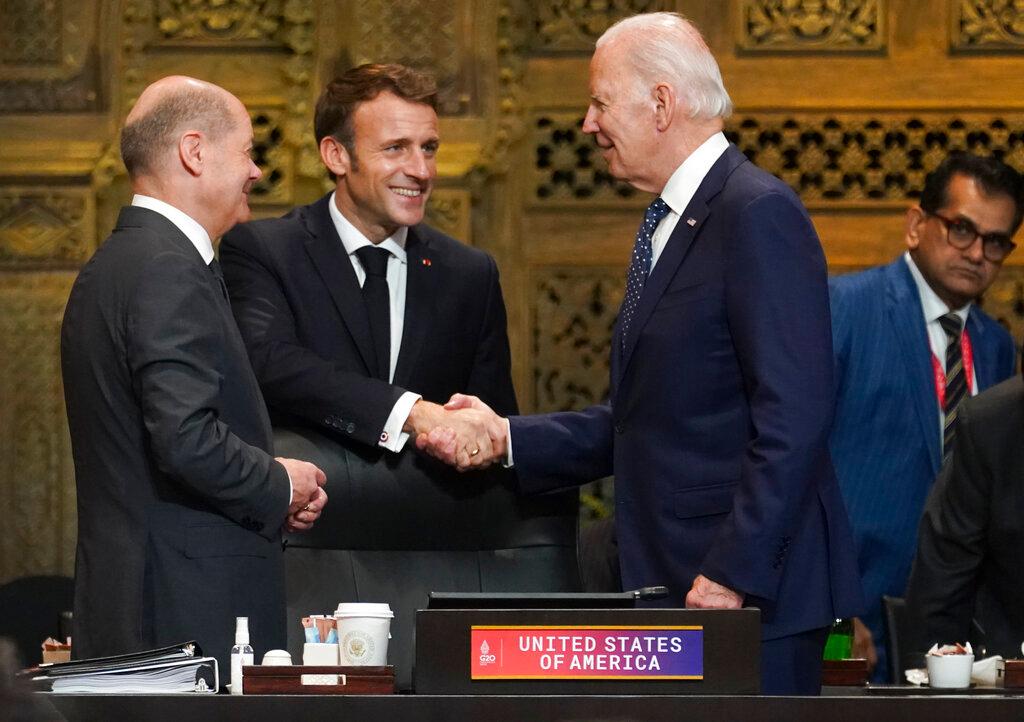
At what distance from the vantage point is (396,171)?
3533 millimetres

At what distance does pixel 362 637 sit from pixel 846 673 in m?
0.78

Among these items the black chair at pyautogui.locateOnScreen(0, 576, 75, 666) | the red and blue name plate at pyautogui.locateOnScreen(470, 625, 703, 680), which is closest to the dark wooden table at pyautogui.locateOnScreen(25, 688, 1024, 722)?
the red and blue name plate at pyautogui.locateOnScreen(470, 625, 703, 680)

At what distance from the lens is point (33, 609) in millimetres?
3984

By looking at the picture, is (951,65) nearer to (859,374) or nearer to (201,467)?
(859,374)

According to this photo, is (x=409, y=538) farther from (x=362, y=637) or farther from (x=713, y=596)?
(x=362, y=637)

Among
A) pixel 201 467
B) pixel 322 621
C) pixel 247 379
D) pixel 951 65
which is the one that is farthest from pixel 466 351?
pixel 951 65

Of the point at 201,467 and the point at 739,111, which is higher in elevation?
the point at 739,111

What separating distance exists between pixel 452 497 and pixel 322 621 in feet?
2.68

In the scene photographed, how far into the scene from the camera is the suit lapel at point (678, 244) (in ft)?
8.96

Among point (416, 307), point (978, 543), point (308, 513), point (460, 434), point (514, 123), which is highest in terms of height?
point (514, 123)

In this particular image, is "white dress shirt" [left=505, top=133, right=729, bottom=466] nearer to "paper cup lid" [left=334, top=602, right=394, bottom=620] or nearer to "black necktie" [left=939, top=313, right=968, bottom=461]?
"paper cup lid" [left=334, top=602, right=394, bottom=620]

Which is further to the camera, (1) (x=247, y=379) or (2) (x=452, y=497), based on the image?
(2) (x=452, y=497)

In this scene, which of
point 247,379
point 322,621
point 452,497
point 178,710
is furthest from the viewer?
point 452,497

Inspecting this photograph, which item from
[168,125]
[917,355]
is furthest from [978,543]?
[168,125]
